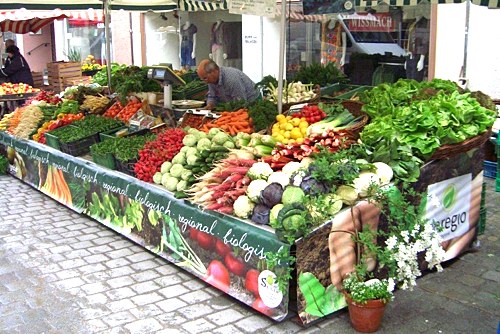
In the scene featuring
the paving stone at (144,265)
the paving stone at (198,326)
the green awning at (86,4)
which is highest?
the green awning at (86,4)

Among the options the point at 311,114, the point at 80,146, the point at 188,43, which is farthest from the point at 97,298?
the point at 188,43

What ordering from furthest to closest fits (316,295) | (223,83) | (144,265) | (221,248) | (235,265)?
(223,83) → (144,265) → (221,248) → (235,265) → (316,295)

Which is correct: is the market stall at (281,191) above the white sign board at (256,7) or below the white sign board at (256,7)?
below

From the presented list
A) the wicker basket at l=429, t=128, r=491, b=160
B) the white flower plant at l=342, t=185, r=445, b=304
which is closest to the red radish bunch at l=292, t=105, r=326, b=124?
the wicker basket at l=429, t=128, r=491, b=160

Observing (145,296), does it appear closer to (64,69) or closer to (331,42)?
(331,42)

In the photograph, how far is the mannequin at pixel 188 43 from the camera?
16.6 meters

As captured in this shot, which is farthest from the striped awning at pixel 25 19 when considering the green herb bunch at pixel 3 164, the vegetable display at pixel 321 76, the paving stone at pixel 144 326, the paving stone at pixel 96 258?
the paving stone at pixel 144 326

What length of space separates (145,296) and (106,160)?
2249 mm

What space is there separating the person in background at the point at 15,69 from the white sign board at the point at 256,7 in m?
10.2

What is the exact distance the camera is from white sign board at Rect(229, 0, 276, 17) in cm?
620

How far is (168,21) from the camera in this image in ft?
58.0

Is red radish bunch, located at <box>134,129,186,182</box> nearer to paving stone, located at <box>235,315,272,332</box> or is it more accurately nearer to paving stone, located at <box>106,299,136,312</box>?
paving stone, located at <box>106,299,136,312</box>

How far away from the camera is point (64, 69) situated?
15.8m

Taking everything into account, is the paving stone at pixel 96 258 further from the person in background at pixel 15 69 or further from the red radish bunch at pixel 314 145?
the person in background at pixel 15 69
